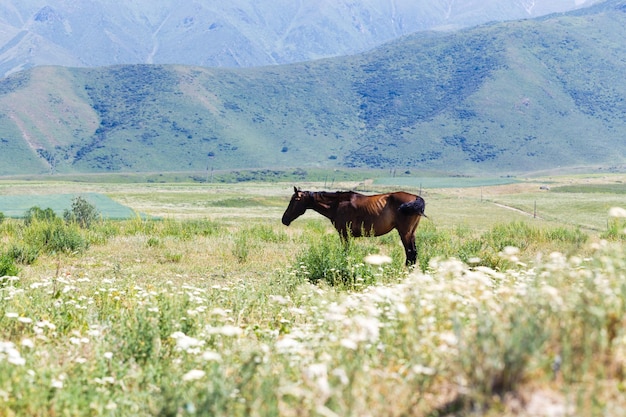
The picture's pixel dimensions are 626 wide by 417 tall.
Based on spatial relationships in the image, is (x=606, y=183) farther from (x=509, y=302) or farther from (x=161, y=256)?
(x=509, y=302)

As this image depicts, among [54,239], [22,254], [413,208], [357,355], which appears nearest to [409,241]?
[413,208]

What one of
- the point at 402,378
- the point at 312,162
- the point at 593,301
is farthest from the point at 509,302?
the point at 312,162

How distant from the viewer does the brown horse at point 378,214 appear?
14.7 meters

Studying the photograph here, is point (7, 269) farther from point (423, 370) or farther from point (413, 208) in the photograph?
point (423, 370)

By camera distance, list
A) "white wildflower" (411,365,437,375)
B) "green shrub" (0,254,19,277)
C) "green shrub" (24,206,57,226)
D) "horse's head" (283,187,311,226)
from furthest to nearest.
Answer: "green shrub" (24,206,57,226) < "horse's head" (283,187,311,226) < "green shrub" (0,254,19,277) < "white wildflower" (411,365,437,375)

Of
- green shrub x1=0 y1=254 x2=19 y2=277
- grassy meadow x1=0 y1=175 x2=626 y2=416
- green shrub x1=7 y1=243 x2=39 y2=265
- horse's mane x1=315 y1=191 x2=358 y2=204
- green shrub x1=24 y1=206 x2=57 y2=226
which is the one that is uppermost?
horse's mane x1=315 y1=191 x2=358 y2=204

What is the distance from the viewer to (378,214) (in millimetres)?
14898

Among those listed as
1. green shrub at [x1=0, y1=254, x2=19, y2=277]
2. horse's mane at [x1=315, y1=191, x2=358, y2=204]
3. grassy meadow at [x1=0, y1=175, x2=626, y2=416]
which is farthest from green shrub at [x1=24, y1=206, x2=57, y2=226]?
grassy meadow at [x1=0, y1=175, x2=626, y2=416]

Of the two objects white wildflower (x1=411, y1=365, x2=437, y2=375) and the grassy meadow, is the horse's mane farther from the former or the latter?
white wildflower (x1=411, y1=365, x2=437, y2=375)

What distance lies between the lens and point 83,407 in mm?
5230

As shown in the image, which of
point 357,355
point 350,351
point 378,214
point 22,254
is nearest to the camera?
point 357,355

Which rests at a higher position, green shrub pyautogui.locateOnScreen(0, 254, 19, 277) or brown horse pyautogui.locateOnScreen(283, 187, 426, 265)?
brown horse pyautogui.locateOnScreen(283, 187, 426, 265)

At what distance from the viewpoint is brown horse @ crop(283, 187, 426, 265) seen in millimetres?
14703

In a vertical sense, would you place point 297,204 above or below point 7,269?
above
